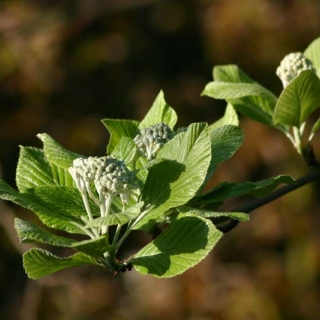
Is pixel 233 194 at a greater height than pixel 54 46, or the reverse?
pixel 233 194

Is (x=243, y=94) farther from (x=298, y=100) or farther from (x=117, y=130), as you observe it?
(x=117, y=130)

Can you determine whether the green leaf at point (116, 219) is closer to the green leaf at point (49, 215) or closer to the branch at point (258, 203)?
the green leaf at point (49, 215)

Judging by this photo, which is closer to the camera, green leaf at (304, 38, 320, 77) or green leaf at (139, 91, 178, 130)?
green leaf at (139, 91, 178, 130)

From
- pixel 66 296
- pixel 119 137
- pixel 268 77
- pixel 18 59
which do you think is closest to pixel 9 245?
pixel 66 296

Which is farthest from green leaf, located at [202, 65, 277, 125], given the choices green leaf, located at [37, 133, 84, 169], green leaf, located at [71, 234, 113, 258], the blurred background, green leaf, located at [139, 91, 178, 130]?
the blurred background

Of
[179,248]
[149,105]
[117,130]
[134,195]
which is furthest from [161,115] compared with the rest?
[149,105]

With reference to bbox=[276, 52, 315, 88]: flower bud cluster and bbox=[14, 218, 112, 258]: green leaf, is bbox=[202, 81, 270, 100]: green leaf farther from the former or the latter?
bbox=[14, 218, 112, 258]: green leaf

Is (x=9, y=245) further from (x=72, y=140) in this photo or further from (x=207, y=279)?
(x=207, y=279)
